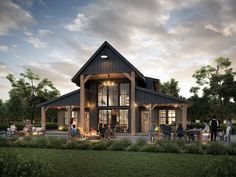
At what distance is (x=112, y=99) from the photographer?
26391mm

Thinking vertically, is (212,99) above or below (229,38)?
below

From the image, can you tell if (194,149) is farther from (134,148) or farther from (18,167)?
(18,167)

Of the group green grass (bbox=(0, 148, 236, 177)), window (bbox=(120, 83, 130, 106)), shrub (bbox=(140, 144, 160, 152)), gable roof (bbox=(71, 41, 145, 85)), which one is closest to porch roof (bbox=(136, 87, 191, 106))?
gable roof (bbox=(71, 41, 145, 85))

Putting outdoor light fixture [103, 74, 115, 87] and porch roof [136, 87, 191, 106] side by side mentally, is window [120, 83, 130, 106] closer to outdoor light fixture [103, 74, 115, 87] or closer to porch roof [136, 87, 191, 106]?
outdoor light fixture [103, 74, 115, 87]

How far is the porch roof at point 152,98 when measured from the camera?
2248 cm

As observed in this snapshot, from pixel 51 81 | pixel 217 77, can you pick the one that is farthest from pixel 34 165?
pixel 51 81

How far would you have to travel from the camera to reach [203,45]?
25234 mm

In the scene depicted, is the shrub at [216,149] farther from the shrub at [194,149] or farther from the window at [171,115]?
the window at [171,115]

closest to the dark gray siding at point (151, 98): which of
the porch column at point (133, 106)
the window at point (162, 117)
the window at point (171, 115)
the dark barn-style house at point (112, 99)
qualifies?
the dark barn-style house at point (112, 99)

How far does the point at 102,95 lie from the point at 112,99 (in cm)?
105

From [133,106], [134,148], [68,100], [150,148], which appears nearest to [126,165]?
[150,148]

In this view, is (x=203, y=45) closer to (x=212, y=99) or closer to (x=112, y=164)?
(x=212, y=99)

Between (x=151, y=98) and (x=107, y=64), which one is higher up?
(x=107, y=64)

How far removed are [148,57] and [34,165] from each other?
24627 millimetres
